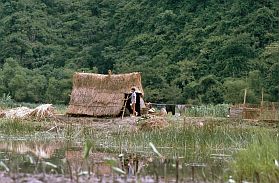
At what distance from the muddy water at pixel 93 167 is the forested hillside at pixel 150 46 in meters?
21.1

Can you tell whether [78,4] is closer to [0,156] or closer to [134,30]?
[134,30]

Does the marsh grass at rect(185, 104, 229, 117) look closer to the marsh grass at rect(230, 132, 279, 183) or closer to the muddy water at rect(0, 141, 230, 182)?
the muddy water at rect(0, 141, 230, 182)

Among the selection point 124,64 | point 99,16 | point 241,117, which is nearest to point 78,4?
point 99,16

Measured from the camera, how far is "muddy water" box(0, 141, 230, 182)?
8039 mm

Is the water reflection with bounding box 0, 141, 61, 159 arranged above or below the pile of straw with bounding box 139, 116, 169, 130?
below

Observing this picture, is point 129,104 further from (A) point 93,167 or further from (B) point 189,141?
(A) point 93,167

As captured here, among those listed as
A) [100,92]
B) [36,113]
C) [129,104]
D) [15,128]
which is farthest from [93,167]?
[100,92]

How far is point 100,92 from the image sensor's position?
23562mm

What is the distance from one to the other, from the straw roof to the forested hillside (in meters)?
10.8

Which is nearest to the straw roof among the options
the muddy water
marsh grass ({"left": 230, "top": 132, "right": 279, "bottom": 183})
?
the muddy water

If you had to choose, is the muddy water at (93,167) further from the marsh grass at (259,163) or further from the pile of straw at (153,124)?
the pile of straw at (153,124)

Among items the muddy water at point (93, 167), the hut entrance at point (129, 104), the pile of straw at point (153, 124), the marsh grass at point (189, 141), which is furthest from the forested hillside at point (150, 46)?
the muddy water at point (93, 167)

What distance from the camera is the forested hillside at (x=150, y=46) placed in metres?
37.4

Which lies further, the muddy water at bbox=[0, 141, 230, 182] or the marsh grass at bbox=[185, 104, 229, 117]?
the marsh grass at bbox=[185, 104, 229, 117]
